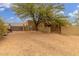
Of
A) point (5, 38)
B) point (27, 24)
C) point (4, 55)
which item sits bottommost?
point (4, 55)

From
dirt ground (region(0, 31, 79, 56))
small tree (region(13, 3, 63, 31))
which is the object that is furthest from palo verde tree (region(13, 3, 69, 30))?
dirt ground (region(0, 31, 79, 56))

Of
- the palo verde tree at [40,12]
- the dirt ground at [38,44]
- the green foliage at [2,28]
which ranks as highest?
the palo verde tree at [40,12]

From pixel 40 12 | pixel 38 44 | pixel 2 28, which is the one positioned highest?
pixel 40 12

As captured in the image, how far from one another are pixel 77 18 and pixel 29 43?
448 mm

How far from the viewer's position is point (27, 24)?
4.84 feet

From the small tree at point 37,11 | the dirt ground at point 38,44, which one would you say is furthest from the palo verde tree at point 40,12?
the dirt ground at point 38,44

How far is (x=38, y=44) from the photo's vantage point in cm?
147

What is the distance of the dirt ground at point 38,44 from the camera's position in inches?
57.2

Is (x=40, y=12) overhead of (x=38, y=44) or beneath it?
overhead

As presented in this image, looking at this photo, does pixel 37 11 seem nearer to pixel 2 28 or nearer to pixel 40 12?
pixel 40 12

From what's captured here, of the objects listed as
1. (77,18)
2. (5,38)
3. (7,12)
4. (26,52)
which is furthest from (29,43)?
(77,18)

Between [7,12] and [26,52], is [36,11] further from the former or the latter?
[26,52]

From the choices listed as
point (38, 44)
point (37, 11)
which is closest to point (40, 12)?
point (37, 11)

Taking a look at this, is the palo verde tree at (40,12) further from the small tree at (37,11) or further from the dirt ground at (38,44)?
the dirt ground at (38,44)
